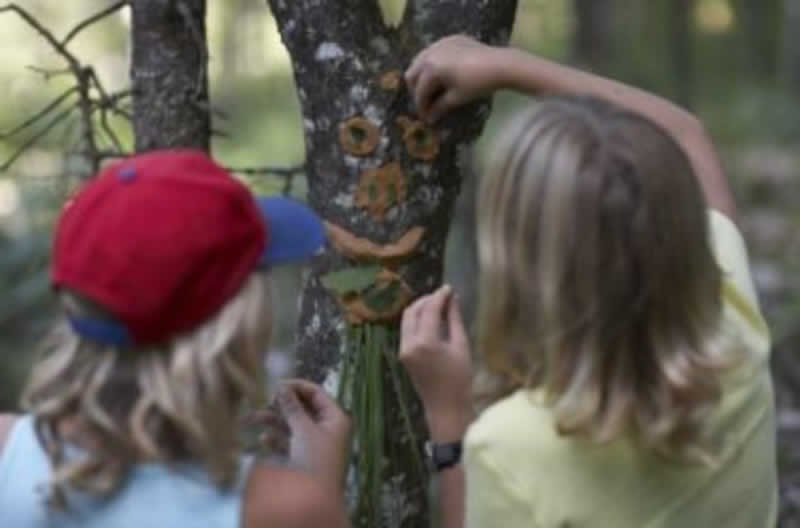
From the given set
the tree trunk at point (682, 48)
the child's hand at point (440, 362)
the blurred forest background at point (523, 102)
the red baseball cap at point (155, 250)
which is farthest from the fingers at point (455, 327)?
the tree trunk at point (682, 48)

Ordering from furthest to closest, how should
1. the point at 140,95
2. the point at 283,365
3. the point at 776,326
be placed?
the point at 283,365
the point at 776,326
the point at 140,95

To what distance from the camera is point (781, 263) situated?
8.25 meters

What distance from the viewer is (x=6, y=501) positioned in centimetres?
193

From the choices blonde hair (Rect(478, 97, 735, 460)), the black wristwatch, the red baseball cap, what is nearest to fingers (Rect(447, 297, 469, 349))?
the black wristwatch

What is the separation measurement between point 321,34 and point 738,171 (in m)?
9.30

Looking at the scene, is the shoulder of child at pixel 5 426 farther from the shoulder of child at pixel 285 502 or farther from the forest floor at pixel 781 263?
the forest floor at pixel 781 263

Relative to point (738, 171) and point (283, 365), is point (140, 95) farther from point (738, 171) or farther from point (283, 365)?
point (738, 171)

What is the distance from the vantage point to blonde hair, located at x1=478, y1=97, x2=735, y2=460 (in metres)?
1.85

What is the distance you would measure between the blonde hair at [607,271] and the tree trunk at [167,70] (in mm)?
925

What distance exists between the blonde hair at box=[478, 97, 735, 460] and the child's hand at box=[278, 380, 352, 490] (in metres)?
0.32

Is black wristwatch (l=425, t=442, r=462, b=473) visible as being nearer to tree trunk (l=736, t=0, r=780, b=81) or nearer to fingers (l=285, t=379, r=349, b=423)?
fingers (l=285, t=379, r=349, b=423)

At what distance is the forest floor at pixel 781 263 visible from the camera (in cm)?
504

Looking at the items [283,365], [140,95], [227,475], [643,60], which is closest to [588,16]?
[643,60]

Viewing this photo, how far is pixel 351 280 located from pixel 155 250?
0.70 metres
